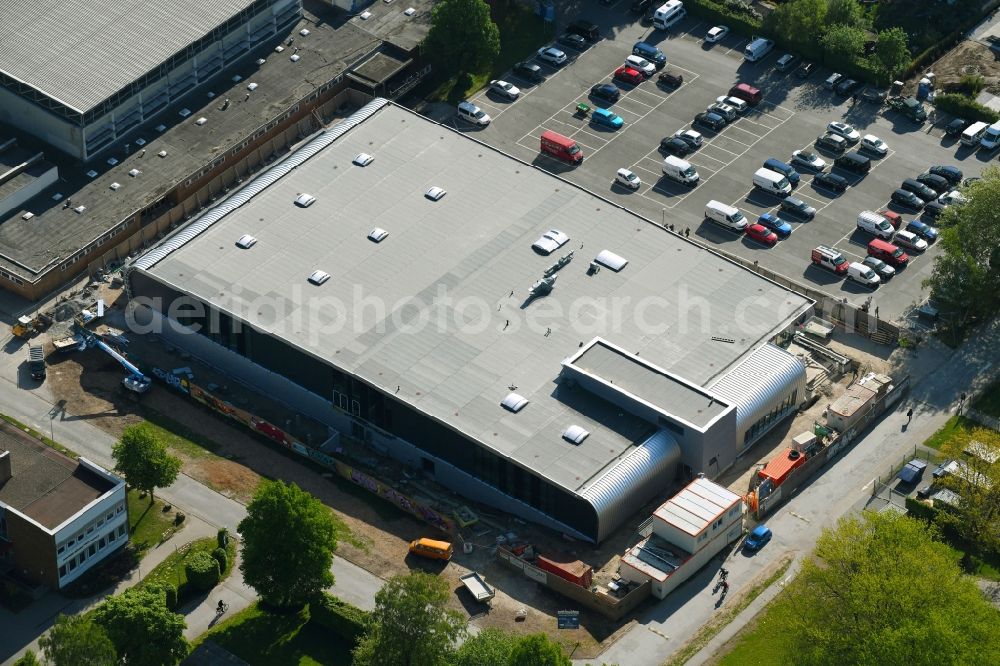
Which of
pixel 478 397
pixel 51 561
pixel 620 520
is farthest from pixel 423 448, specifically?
pixel 51 561

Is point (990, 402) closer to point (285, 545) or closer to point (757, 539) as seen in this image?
point (757, 539)

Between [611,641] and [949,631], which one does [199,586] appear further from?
[949,631]

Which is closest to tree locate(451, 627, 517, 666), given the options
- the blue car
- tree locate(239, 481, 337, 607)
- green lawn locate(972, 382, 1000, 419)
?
tree locate(239, 481, 337, 607)

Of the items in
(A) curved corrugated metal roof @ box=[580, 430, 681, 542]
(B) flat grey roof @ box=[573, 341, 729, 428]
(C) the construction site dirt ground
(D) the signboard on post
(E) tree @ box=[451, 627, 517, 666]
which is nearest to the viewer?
(E) tree @ box=[451, 627, 517, 666]

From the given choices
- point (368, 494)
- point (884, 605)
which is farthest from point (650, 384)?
point (884, 605)

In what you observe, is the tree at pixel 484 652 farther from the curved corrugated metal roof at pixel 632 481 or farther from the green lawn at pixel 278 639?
the curved corrugated metal roof at pixel 632 481

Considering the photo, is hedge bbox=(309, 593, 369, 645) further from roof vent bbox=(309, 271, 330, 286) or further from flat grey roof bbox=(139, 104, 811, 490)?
roof vent bbox=(309, 271, 330, 286)
